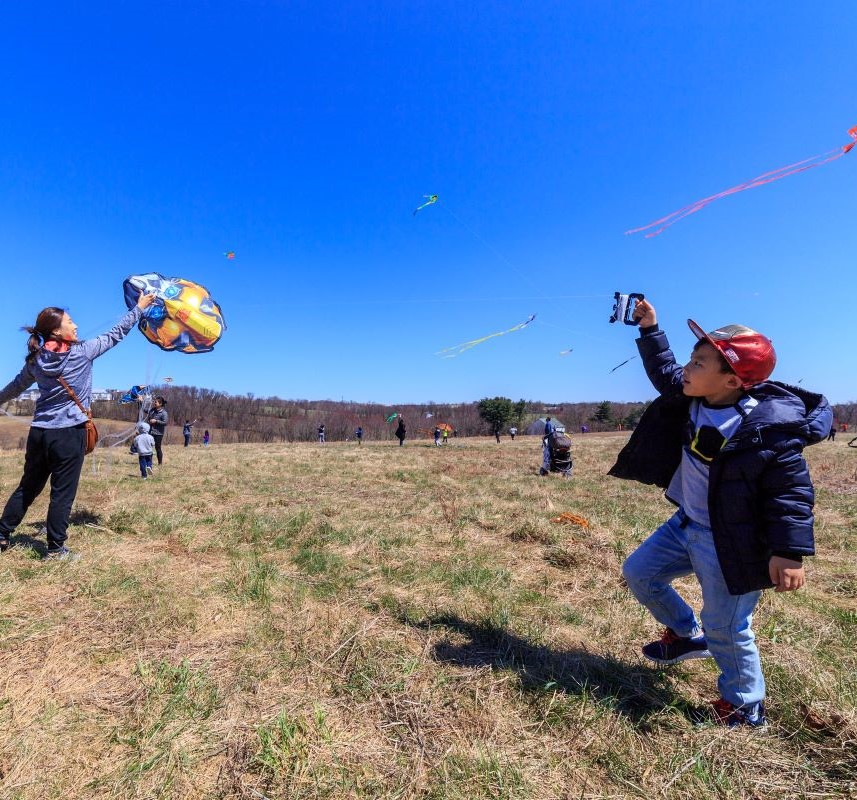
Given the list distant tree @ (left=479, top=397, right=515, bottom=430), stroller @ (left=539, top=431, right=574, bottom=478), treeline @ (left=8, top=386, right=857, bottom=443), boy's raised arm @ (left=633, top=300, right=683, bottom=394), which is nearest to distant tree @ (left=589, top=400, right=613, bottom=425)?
treeline @ (left=8, top=386, right=857, bottom=443)

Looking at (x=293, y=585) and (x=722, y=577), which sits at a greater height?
(x=722, y=577)

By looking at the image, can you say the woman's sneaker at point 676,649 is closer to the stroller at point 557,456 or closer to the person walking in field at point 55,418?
the person walking in field at point 55,418

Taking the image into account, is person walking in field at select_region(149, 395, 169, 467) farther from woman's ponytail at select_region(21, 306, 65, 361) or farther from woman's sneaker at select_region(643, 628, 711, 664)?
woman's sneaker at select_region(643, 628, 711, 664)

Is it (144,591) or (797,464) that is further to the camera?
(144,591)

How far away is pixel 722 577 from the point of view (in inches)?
82.9

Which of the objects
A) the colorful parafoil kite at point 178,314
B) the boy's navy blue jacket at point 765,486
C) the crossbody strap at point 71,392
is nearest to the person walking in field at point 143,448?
the colorful parafoil kite at point 178,314

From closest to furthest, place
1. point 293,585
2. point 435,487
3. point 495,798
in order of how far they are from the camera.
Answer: point 495,798 < point 293,585 < point 435,487

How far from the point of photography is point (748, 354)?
2.08 meters

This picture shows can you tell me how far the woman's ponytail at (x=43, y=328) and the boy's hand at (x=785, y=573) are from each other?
5429 millimetres

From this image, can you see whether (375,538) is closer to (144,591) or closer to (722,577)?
(144,591)

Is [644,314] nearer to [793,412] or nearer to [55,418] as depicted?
[793,412]

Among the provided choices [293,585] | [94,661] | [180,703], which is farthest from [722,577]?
[94,661]

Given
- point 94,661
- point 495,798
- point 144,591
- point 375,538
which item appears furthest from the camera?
point 375,538

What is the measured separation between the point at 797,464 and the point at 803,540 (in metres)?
0.33
